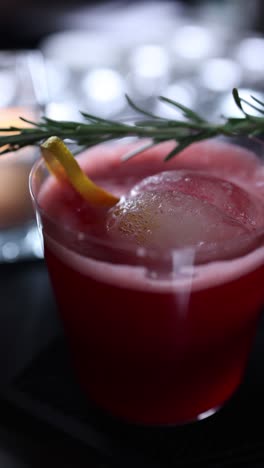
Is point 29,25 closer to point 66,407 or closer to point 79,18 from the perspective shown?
point 79,18

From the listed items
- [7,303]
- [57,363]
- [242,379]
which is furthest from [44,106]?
[242,379]

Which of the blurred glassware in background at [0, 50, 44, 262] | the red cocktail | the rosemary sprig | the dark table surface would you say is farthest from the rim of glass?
the blurred glassware in background at [0, 50, 44, 262]

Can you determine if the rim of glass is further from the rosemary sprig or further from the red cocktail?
the rosemary sprig

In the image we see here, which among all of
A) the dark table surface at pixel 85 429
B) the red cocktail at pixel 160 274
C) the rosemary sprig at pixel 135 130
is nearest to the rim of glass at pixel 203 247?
the red cocktail at pixel 160 274

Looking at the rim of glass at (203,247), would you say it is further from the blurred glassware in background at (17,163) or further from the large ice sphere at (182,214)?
the blurred glassware in background at (17,163)

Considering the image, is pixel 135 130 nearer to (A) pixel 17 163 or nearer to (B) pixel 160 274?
(B) pixel 160 274

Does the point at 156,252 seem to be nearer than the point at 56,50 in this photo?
Yes

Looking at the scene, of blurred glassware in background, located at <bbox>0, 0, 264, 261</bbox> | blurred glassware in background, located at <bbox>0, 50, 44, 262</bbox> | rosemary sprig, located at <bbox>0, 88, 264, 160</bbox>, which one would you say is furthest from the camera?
blurred glassware in background, located at <bbox>0, 0, 264, 261</bbox>
